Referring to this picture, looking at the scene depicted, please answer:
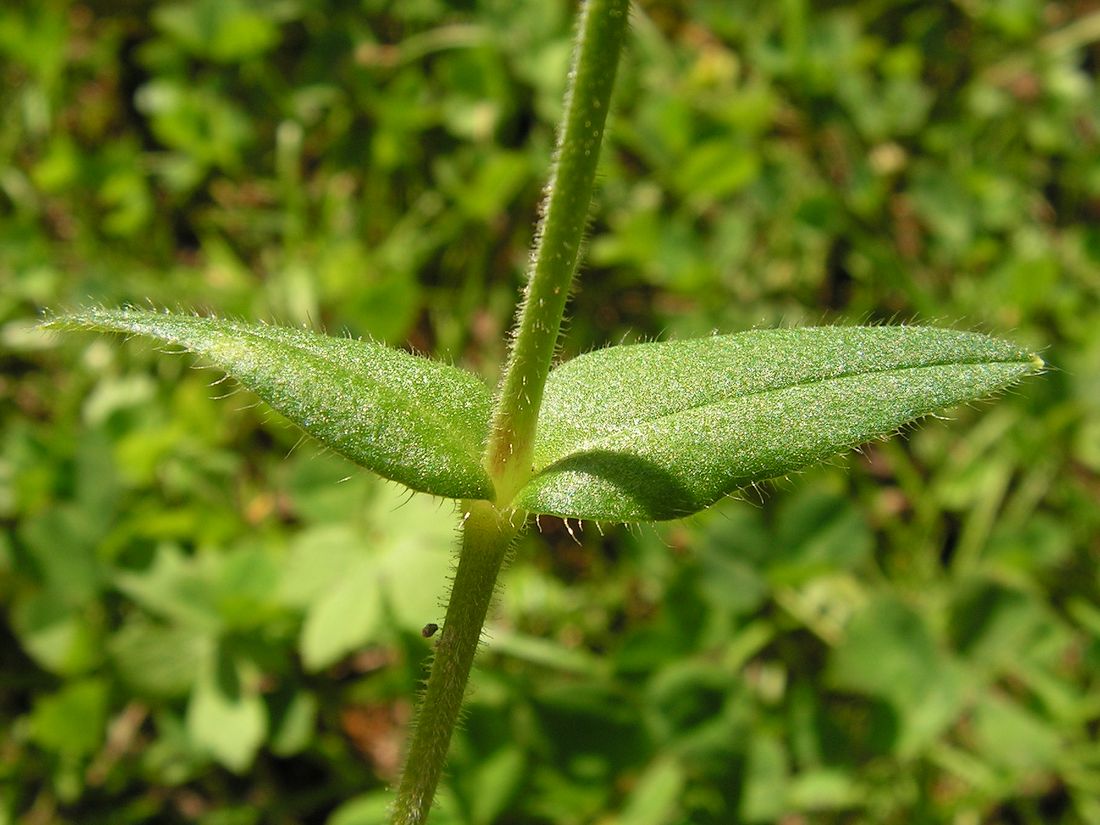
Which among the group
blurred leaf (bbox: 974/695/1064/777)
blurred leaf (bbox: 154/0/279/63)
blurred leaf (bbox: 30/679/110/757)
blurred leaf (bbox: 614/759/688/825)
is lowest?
Result: blurred leaf (bbox: 30/679/110/757)

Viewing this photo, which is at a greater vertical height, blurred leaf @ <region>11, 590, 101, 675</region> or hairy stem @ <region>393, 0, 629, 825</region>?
hairy stem @ <region>393, 0, 629, 825</region>

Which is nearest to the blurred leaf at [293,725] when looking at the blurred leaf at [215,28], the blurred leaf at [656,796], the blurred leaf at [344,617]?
the blurred leaf at [344,617]

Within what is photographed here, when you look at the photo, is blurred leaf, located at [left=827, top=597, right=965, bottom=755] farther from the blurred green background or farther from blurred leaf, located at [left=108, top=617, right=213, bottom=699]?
blurred leaf, located at [left=108, top=617, right=213, bottom=699]

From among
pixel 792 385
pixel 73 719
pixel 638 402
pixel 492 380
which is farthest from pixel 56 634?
pixel 792 385

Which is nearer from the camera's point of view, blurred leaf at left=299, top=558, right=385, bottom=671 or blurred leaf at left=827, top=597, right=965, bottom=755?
blurred leaf at left=299, top=558, right=385, bottom=671

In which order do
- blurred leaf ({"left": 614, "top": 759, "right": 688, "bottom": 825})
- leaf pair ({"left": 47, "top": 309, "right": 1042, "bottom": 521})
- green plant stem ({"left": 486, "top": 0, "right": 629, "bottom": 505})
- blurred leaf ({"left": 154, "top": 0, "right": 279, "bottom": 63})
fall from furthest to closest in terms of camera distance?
blurred leaf ({"left": 154, "top": 0, "right": 279, "bottom": 63}) → blurred leaf ({"left": 614, "top": 759, "right": 688, "bottom": 825}) → leaf pair ({"left": 47, "top": 309, "right": 1042, "bottom": 521}) → green plant stem ({"left": 486, "top": 0, "right": 629, "bottom": 505})

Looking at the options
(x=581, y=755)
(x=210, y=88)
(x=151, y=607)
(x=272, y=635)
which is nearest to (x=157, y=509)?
(x=151, y=607)

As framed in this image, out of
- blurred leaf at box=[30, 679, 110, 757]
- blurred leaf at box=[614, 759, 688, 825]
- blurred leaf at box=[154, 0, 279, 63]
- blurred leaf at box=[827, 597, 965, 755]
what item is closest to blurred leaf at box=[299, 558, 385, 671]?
blurred leaf at box=[30, 679, 110, 757]

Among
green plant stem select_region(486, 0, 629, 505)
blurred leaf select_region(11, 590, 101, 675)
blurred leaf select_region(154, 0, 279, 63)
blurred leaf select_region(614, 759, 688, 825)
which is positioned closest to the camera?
green plant stem select_region(486, 0, 629, 505)
